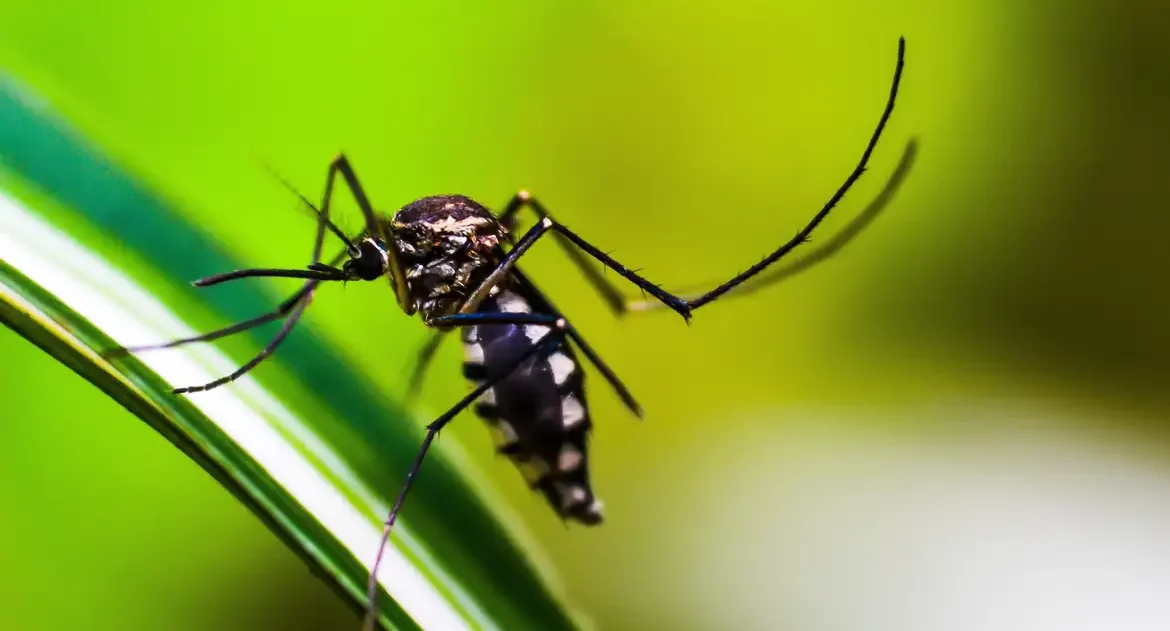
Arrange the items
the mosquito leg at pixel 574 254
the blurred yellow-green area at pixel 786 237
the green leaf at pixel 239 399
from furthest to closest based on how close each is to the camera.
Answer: the blurred yellow-green area at pixel 786 237 → the mosquito leg at pixel 574 254 → the green leaf at pixel 239 399

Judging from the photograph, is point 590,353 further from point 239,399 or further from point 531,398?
point 239,399

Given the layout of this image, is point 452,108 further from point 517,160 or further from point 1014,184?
point 1014,184

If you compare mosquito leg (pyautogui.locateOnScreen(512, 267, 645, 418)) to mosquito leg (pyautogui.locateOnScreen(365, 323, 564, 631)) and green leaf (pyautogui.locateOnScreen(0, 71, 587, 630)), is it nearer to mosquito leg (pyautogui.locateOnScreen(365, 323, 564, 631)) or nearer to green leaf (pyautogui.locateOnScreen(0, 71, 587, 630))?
mosquito leg (pyautogui.locateOnScreen(365, 323, 564, 631))

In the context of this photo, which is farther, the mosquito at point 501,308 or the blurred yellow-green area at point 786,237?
the blurred yellow-green area at point 786,237

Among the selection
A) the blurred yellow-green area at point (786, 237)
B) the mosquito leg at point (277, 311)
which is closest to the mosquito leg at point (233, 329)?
the mosquito leg at point (277, 311)

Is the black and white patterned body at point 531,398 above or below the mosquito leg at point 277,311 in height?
below

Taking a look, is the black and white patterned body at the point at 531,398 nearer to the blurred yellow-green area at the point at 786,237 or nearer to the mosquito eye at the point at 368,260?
the mosquito eye at the point at 368,260

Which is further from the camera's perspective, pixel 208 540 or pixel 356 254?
pixel 208 540

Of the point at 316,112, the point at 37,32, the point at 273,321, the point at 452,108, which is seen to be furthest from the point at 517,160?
the point at 273,321

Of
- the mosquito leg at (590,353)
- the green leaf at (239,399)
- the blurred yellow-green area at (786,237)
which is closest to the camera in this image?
the green leaf at (239,399)
